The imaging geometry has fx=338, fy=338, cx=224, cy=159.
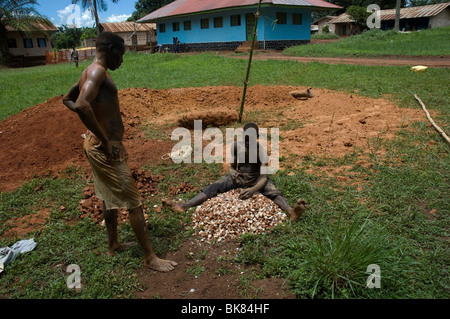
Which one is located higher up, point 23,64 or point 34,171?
point 23,64

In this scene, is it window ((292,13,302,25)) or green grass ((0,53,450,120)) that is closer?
green grass ((0,53,450,120))

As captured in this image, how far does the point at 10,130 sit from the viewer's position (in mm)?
7168

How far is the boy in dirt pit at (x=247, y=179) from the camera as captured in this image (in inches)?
152

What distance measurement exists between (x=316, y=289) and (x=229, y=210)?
4.39 feet

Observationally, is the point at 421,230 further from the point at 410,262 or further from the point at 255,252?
the point at 255,252

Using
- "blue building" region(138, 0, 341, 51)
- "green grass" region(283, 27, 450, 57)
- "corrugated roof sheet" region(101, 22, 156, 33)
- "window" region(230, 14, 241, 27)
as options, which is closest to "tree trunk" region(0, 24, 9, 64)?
"corrugated roof sheet" region(101, 22, 156, 33)

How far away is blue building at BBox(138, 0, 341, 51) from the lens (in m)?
21.2

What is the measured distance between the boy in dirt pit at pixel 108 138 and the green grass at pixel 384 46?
14841mm

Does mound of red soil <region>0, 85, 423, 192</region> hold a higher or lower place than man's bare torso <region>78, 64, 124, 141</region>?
lower

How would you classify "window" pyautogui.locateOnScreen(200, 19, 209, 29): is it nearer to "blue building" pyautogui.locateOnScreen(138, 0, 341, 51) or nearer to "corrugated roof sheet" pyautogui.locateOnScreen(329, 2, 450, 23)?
"blue building" pyautogui.locateOnScreen(138, 0, 341, 51)

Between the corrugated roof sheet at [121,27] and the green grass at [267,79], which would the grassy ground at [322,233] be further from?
the corrugated roof sheet at [121,27]

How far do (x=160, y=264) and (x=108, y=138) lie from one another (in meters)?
1.19

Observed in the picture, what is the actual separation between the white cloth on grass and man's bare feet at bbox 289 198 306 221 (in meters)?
2.64
